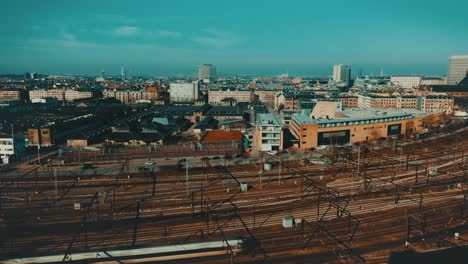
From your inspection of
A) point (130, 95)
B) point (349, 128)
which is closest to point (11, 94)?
point (130, 95)

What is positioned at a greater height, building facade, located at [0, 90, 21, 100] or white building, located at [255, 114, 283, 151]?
building facade, located at [0, 90, 21, 100]

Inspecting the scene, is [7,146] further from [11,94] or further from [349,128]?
[11,94]

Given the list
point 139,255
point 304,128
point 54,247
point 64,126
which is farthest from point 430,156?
point 64,126

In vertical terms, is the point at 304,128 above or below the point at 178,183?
above

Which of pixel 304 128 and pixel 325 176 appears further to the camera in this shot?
pixel 304 128

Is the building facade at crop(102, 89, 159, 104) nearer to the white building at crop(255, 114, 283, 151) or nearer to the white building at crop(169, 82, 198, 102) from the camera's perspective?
the white building at crop(169, 82, 198, 102)

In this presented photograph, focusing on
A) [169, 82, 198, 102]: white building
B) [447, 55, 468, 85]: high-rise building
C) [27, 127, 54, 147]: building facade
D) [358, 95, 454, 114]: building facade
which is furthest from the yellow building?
[447, 55, 468, 85]: high-rise building

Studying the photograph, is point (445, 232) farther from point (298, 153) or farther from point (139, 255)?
point (298, 153)
